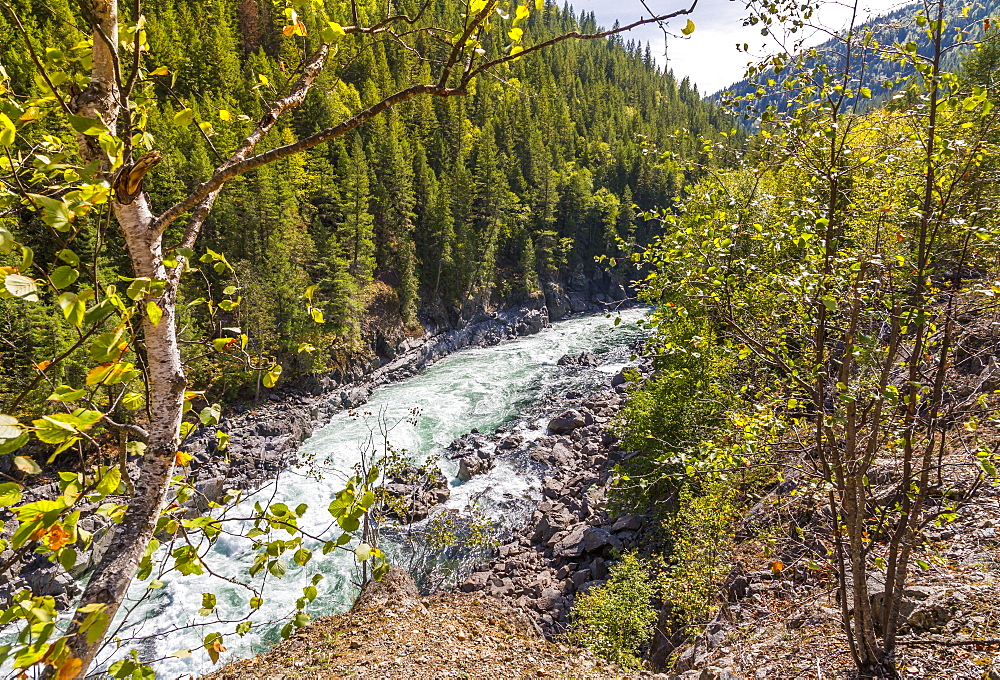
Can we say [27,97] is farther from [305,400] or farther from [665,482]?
[305,400]

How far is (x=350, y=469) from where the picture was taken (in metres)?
14.6

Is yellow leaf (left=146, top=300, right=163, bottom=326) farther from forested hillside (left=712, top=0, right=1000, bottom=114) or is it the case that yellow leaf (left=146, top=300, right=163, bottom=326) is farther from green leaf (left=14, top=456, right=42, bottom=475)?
forested hillside (left=712, top=0, right=1000, bottom=114)

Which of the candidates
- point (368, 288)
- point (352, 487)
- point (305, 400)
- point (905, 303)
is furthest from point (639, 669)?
point (368, 288)

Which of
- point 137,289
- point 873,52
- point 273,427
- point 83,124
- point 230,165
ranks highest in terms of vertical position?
point 873,52

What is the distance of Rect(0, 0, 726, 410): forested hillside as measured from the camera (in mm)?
17859

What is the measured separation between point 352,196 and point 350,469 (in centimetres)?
1823

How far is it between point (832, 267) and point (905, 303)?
52 cm

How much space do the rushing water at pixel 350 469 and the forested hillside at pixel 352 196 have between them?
3887 mm

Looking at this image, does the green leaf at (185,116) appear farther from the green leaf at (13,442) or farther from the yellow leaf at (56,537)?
the yellow leaf at (56,537)

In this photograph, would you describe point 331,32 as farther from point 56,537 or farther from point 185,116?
point 56,537

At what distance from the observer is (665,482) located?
10.9 m

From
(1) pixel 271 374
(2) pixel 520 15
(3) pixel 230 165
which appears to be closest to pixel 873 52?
(2) pixel 520 15

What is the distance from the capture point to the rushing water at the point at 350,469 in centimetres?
882

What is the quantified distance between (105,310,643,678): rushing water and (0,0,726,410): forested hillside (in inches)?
153
